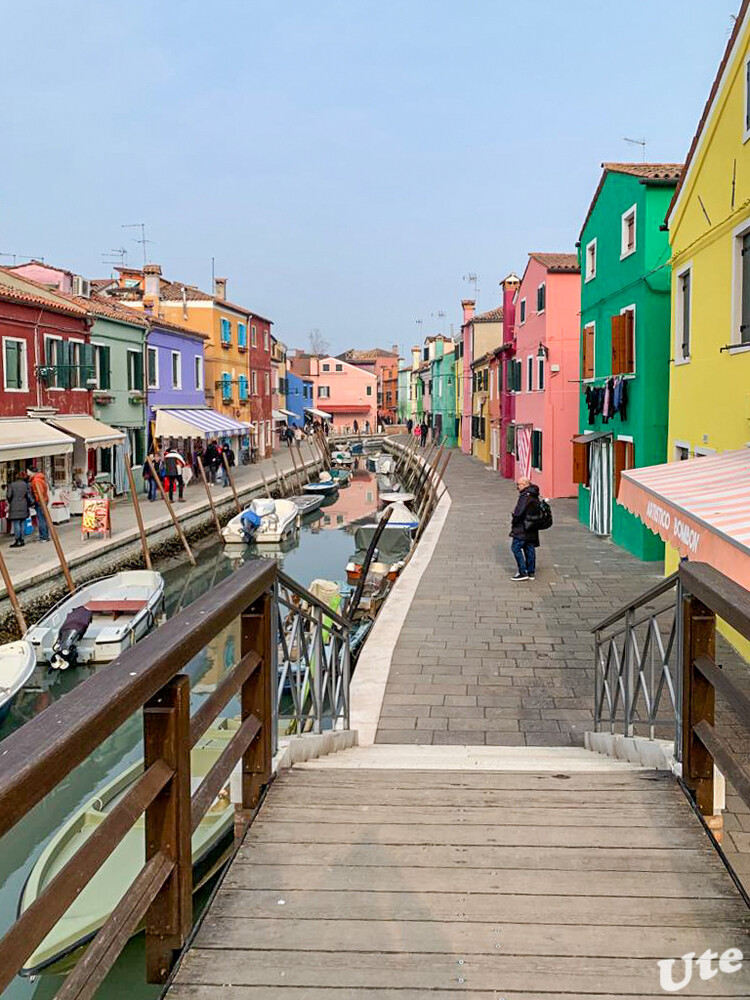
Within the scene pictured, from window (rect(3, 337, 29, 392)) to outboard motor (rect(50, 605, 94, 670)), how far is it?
10.0 metres

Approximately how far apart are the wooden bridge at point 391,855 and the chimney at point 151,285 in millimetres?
36318

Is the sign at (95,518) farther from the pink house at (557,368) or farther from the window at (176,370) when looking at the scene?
the window at (176,370)

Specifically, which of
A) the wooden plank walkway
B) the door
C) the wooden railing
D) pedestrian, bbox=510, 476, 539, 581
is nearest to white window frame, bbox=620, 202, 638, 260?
the door

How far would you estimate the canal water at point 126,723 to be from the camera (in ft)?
22.0

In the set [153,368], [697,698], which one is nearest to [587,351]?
[153,368]

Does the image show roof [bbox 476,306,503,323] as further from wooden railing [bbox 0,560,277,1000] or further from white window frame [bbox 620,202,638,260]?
wooden railing [bbox 0,560,277,1000]

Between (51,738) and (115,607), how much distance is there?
14593mm

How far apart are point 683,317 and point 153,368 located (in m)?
23.9

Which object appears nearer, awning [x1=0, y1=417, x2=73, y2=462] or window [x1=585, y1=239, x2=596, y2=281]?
awning [x1=0, y1=417, x2=73, y2=462]

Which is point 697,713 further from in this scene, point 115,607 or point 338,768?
point 115,607

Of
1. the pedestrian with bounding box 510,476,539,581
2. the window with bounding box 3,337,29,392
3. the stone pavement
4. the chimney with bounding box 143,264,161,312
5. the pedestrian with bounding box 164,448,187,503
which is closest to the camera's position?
the stone pavement

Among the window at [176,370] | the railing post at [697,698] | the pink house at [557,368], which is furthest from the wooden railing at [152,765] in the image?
the window at [176,370]

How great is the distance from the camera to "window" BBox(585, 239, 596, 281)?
69.5 feet

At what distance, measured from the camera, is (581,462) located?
21.1m
